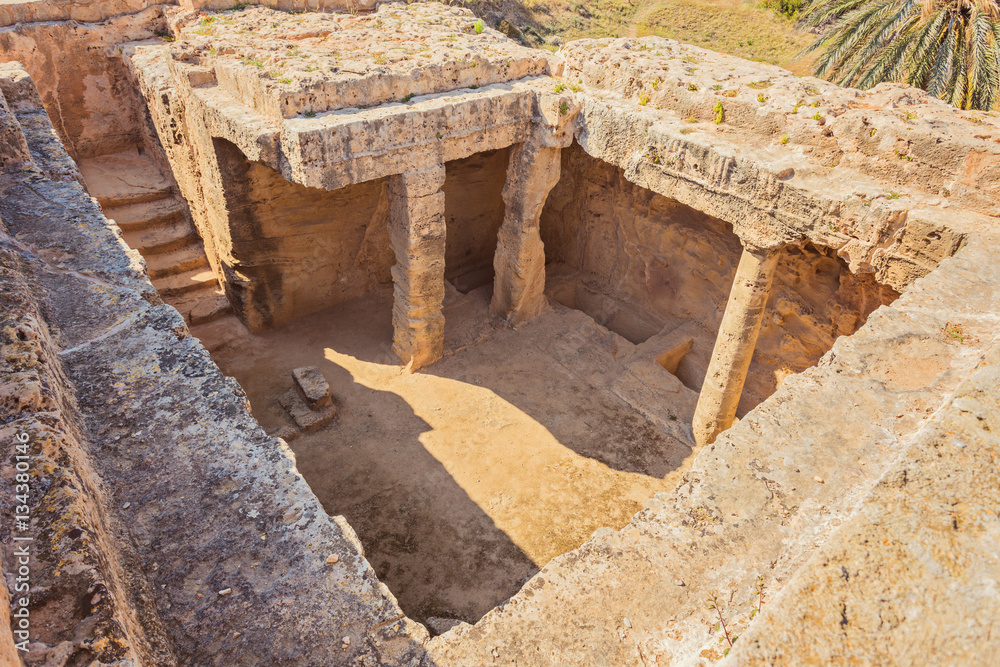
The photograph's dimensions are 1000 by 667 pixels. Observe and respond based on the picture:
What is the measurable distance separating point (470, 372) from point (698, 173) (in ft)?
14.1

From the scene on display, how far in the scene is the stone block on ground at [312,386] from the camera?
27.6 ft

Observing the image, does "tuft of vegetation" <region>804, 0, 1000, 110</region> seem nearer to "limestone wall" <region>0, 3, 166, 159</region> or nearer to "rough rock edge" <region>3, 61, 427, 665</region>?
"rough rock edge" <region>3, 61, 427, 665</region>

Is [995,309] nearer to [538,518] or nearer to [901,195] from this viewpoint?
[901,195]

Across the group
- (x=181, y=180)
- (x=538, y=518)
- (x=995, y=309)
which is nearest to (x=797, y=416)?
(x=995, y=309)

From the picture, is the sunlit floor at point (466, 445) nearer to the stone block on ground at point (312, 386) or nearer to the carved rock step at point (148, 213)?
the stone block on ground at point (312, 386)

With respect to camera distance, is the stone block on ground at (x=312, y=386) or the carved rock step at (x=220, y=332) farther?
the carved rock step at (x=220, y=332)

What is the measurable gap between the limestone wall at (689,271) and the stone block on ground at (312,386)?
5121mm

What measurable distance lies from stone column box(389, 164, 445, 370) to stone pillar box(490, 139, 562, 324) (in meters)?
1.31

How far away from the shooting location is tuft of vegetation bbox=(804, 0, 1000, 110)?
9.54 meters

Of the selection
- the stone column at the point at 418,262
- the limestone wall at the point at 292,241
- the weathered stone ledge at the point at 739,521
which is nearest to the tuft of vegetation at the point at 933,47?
the stone column at the point at 418,262

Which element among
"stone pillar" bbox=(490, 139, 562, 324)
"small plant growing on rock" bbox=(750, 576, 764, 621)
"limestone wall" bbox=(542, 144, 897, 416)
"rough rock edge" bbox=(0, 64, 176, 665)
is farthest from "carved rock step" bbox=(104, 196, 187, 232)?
"small plant growing on rock" bbox=(750, 576, 764, 621)

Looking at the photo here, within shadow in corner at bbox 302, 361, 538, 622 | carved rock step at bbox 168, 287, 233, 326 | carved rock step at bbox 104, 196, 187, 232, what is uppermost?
carved rock step at bbox 104, 196, 187, 232

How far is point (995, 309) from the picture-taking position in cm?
429

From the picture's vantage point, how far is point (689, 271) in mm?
9898
